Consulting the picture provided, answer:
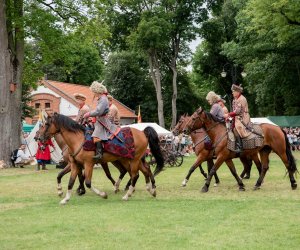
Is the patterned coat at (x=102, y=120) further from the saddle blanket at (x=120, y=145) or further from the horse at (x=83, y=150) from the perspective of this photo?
the horse at (x=83, y=150)

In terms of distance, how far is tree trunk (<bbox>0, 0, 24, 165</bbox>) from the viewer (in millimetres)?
23781

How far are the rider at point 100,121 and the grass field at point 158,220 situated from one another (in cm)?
137

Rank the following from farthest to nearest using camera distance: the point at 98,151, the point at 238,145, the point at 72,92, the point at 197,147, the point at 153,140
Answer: the point at 72,92, the point at 197,147, the point at 238,145, the point at 153,140, the point at 98,151

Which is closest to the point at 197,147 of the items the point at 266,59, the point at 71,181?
the point at 71,181

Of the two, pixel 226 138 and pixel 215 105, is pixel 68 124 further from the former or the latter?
pixel 215 105

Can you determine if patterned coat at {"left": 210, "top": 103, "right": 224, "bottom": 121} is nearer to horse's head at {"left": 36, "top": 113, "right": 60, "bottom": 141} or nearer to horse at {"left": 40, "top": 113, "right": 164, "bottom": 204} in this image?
horse at {"left": 40, "top": 113, "right": 164, "bottom": 204}

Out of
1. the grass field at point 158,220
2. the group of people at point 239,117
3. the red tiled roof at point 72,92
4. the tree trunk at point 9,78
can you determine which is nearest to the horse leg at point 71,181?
the grass field at point 158,220

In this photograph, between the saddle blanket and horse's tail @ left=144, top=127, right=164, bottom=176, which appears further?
horse's tail @ left=144, top=127, right=164, bottom=176

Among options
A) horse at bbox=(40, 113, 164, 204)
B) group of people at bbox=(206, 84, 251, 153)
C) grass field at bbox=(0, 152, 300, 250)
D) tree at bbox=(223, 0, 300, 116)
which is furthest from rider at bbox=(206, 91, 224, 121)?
tree at bbox=(223, 0, 300, 116)

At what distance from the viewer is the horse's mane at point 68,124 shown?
11.7 meters

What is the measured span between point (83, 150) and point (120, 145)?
85cm

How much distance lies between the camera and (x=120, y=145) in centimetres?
1165

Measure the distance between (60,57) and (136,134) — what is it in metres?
17.4

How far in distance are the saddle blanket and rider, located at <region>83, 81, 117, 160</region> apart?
0.12 m
